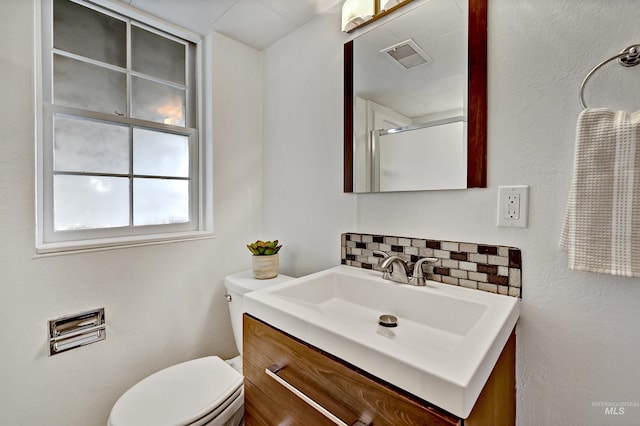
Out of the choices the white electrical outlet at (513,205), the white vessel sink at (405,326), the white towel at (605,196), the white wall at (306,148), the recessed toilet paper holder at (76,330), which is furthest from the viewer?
the white wall at (306,148)

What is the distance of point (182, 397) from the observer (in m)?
1.02

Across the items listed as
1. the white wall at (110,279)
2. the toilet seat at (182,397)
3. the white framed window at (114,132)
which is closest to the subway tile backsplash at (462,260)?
the toilet seat at (182,397)

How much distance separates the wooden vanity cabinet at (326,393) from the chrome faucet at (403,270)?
0.30m

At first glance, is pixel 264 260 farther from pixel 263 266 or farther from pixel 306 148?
pixel 306 148

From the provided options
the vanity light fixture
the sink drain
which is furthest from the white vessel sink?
the vanity light fixture

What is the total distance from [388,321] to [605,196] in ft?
2.11

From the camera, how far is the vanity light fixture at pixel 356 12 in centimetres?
116

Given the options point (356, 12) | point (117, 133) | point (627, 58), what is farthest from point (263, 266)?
point (627, 58)

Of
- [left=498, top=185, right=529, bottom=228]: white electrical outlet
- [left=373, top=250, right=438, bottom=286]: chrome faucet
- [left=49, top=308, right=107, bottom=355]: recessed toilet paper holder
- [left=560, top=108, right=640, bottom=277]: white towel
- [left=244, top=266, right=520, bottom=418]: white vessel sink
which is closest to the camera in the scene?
[left=244, top=266, right=520, bottom=418]: white vessel sink

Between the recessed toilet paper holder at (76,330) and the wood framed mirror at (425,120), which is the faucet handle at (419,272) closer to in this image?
the wood framed mirror at (425,120)

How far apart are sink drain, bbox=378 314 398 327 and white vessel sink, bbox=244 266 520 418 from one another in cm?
1

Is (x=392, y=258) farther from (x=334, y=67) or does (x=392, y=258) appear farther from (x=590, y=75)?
(x=334, y=67)

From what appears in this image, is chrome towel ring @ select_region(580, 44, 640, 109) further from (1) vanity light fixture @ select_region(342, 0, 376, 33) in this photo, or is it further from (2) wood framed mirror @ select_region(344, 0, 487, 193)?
(1) vanity light fixture @ select_region(342, 0, 376, 33)

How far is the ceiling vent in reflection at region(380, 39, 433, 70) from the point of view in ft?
3.46
